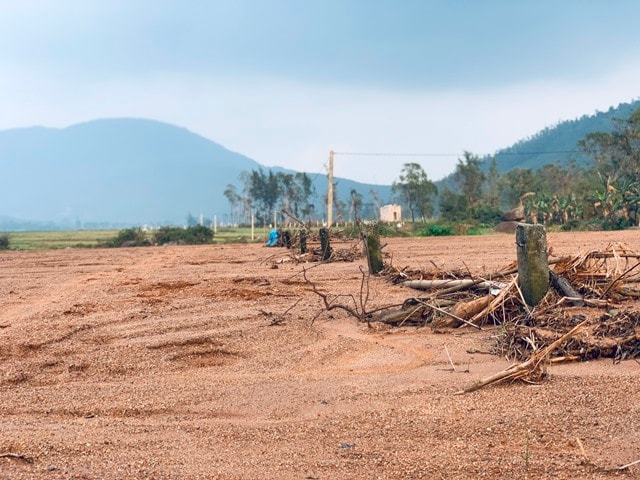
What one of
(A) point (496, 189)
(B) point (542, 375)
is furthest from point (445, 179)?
(B) point (542, 375)

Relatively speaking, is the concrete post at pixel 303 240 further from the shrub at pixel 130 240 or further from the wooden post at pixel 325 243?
the shrub at pixel 130 240

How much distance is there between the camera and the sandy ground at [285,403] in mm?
3857

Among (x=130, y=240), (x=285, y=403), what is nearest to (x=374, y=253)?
(x=285, y=403)

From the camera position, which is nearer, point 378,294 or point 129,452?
point 129,452

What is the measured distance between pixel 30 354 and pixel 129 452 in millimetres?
3410

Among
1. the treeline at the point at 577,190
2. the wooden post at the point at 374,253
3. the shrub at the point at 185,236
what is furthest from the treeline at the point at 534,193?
the shrub at the point at 185,236

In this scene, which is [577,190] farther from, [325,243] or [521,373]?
[521,373]

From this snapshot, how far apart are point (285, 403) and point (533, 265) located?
11.8 ft

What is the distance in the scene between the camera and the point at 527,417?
4398 mm

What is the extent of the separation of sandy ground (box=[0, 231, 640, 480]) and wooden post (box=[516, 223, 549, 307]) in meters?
0.79

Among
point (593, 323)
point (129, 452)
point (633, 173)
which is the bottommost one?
point (129, 452)

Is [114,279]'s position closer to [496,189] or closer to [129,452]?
[129,452]

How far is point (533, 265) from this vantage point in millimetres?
7383

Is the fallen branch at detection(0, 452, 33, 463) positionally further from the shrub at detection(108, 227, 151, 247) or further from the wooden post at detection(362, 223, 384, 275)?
the shrub at detection(108, 227, 151, 247)
